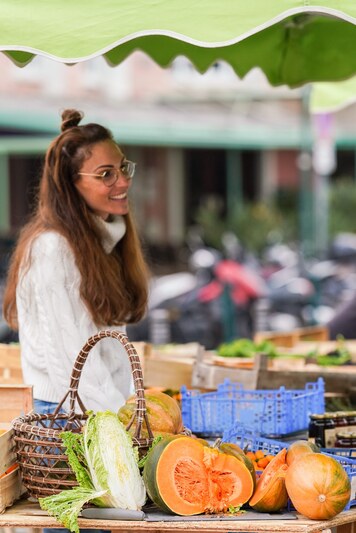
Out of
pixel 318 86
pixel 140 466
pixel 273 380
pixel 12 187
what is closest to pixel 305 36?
pixel 318 86

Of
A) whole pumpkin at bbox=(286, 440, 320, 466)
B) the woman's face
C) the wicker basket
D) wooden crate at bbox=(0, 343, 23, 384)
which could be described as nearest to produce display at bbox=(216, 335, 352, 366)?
wooden crate at bbox=(0, 343, 23, 384)

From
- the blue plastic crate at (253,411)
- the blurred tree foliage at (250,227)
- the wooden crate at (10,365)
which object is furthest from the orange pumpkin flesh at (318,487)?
the blurred tree foliage at (250,227)

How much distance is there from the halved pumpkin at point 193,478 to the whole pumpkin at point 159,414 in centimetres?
26

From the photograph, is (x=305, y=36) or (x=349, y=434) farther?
(x=305, y=36)

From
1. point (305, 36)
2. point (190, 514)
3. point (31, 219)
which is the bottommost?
point (190, 514)

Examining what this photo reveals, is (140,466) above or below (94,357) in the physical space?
below

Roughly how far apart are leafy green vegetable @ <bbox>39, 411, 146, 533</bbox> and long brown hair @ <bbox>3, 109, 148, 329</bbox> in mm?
938

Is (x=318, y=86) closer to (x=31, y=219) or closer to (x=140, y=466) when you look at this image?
(x=31, y=219)

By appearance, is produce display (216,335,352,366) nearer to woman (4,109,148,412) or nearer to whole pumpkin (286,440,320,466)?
woman (4,109,148,412)

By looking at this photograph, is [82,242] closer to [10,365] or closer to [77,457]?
[77,457]

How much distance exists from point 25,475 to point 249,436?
0.87 metres

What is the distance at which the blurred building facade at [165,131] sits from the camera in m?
15.2

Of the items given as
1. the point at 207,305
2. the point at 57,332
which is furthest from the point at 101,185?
the point at 207,305

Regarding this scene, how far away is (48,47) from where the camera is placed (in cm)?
326
